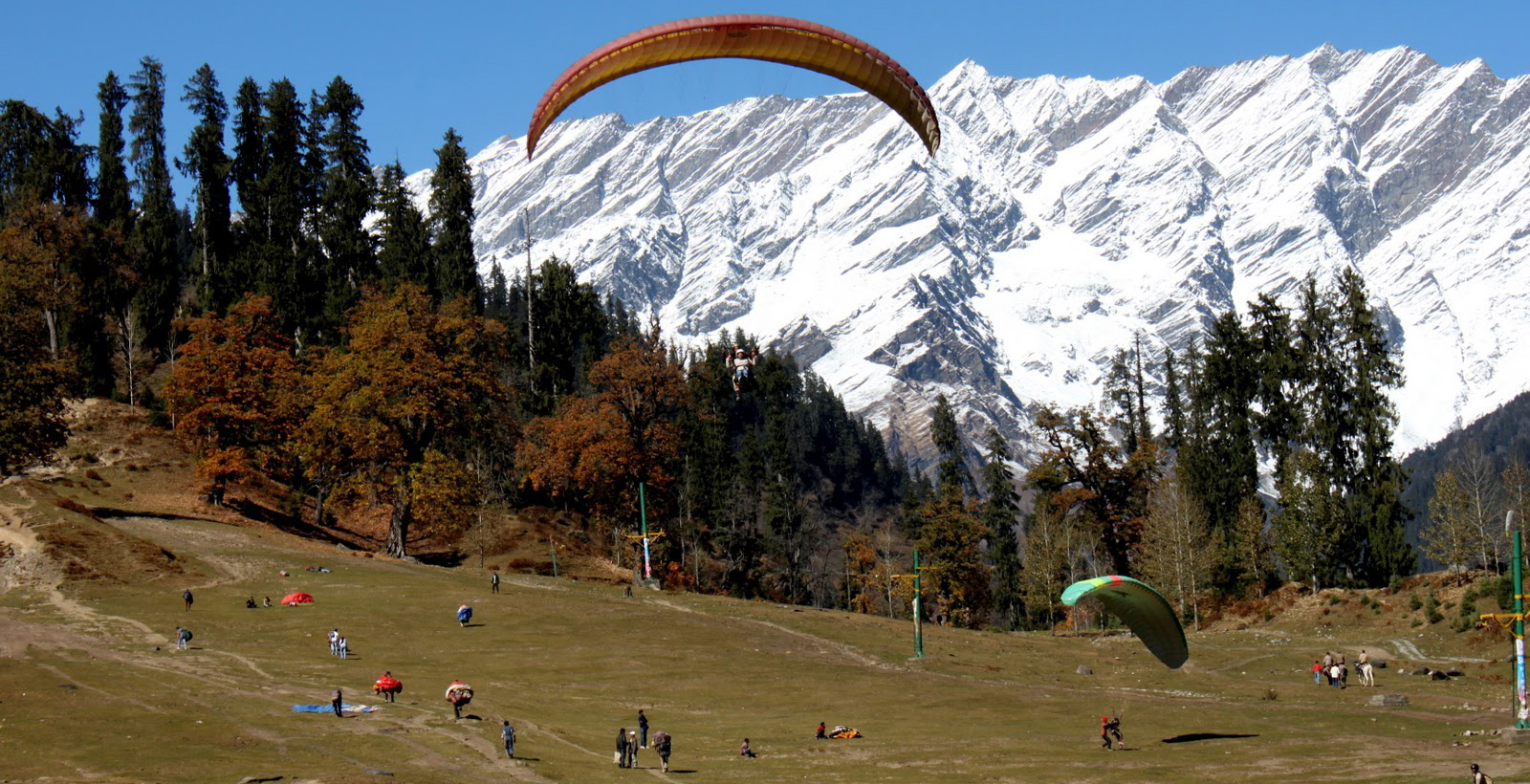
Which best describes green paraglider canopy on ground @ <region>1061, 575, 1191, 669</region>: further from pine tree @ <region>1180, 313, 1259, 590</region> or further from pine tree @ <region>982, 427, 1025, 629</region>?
pine tree @ <region>982, 427, 1025, 629</region>

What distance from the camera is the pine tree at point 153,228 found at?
351ft

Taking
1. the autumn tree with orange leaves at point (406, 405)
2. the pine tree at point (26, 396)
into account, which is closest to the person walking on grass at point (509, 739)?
the autumn tree with orange leaves at point (406, 405)

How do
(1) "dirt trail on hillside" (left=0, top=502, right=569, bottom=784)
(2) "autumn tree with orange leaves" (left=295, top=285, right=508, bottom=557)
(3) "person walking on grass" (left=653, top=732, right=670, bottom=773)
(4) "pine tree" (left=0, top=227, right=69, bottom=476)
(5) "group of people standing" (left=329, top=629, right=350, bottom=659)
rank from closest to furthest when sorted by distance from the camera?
(3) "person walking on grass" (left=653, top=732, right=670, bottom=773) → (1) "dirt trail on hillside" (left=0, top=502, right=569, bottom=784) → (5) "group of people standing" (left=329, top=629, right=350, bottom=659) → (4) "pine tree" (left=0, top=227, right=69, bottom=476) → (2) "autumn tree with orange leaves" (left=295, top=285, right=508, bottom=557)

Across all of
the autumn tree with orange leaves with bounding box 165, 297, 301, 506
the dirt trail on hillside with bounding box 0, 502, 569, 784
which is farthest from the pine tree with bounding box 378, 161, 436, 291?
the dirt trail on hillside with bounding box 0, 502, 569, 784

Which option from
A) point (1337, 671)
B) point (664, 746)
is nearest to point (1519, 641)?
point (1337, 671)

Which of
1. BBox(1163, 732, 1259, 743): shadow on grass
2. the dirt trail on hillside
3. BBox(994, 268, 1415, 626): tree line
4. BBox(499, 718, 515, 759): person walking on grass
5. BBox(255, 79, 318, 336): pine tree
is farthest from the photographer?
BBox(255, 79, 318, 336): pine tree

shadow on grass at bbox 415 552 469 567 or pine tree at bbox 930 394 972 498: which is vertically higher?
pine tree at bbox 930 394 972 498

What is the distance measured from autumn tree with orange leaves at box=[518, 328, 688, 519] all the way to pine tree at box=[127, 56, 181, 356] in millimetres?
39045

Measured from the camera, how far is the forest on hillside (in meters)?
79.8

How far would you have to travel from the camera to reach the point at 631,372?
81062 mm

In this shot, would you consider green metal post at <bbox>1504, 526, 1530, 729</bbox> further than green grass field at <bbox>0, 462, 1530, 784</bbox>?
Yes

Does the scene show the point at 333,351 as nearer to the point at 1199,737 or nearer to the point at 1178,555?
the point at 1178,555

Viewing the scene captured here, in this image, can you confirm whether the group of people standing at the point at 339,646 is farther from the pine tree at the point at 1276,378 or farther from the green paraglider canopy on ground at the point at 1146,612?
the pine tree at the point at 1276,378

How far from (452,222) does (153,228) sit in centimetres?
2157
